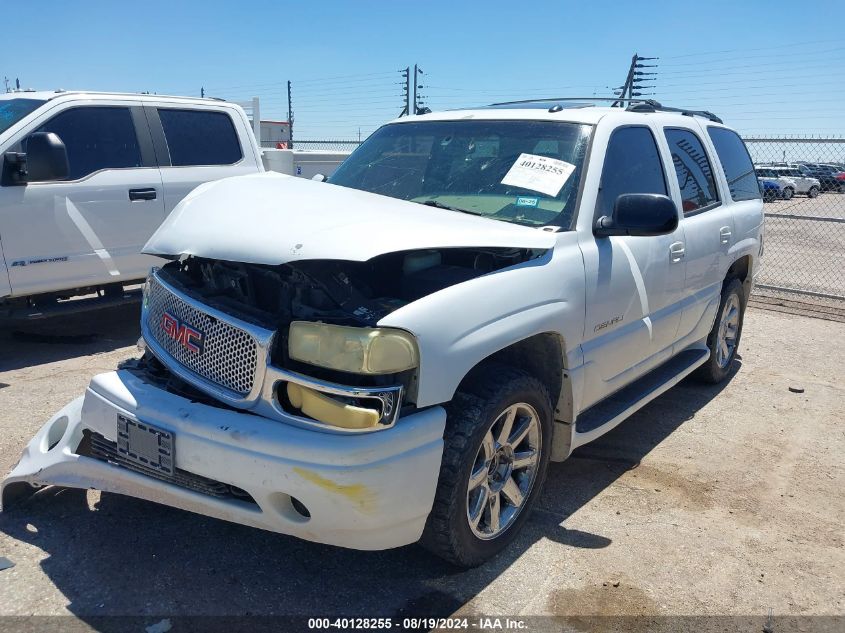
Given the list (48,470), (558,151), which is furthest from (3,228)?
(558,151)

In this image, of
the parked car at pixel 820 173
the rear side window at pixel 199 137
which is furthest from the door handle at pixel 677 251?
the parked car at pixel 820 173

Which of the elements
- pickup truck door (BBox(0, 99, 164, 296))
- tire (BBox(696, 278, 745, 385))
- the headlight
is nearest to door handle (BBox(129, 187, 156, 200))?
pickup truck door (BBox(0, 99, 164, 296))

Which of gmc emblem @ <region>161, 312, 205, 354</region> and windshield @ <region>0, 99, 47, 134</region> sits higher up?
windshield @ <region>0, 99, 47, 134</region>

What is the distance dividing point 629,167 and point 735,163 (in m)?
2.06

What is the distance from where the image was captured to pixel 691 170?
15.2 feet

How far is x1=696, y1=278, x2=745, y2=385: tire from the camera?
5367mm

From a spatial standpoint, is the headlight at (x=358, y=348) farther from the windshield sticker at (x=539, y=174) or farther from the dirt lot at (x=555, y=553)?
the windshield sticker at (x=539, y=174)

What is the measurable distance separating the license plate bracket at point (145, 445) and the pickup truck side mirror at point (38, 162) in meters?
3.35

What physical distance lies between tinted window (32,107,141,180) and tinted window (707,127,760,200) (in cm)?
477

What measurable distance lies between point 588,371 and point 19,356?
15.3 ft

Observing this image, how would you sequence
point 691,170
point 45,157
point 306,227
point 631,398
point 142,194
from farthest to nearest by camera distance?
point 142,194 < point 45,157 < point 691,170 < point 631,398 < point 306,227

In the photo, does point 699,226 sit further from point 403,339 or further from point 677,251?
point 403,339

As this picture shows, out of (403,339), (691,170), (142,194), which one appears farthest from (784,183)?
(403,339)

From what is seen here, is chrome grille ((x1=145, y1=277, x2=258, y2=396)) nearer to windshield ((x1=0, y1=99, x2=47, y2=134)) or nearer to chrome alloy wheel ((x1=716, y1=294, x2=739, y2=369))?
windshield ((x1=0, y1=99, x2=47, y2=134))
